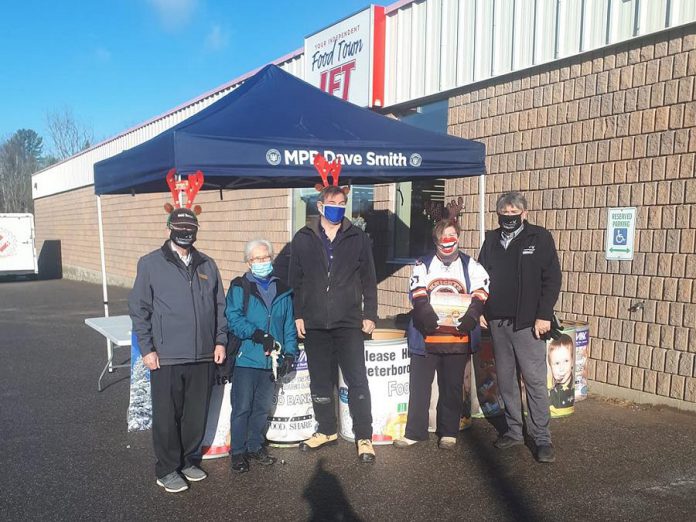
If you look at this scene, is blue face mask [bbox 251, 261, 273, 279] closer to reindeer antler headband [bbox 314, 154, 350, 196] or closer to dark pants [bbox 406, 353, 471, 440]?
reindeer antler headband [bbox 314, 154, 350, 196]

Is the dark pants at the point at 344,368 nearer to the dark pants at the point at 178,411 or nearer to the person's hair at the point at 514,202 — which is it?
the dark pants at the point at 178,411

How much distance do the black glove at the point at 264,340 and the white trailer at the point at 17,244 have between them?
73.6 feet

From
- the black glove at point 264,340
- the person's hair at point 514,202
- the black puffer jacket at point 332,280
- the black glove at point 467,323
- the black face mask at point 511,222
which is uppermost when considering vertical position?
the person's hair at point 514,202

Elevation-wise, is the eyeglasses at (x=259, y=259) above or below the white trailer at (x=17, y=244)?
above

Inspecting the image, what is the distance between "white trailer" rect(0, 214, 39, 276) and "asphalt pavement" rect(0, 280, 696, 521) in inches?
789

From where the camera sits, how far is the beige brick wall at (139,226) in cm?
1109

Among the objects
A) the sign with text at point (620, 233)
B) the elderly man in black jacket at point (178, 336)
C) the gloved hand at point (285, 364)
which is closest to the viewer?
the elderly man in black jacket at point (178, 336)

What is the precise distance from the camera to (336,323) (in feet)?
14.1

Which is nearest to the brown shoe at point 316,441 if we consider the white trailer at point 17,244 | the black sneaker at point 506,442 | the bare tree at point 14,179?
the black sneaker at point 506,442

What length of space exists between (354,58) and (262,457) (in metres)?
6.01

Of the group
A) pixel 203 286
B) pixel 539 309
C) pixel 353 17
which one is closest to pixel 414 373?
pixel 539 309

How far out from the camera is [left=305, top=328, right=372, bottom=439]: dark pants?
4398 mm

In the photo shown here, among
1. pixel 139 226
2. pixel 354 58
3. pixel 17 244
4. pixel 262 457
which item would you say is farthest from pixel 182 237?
pixel 17 244

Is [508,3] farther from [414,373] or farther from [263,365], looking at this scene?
[263,365]
